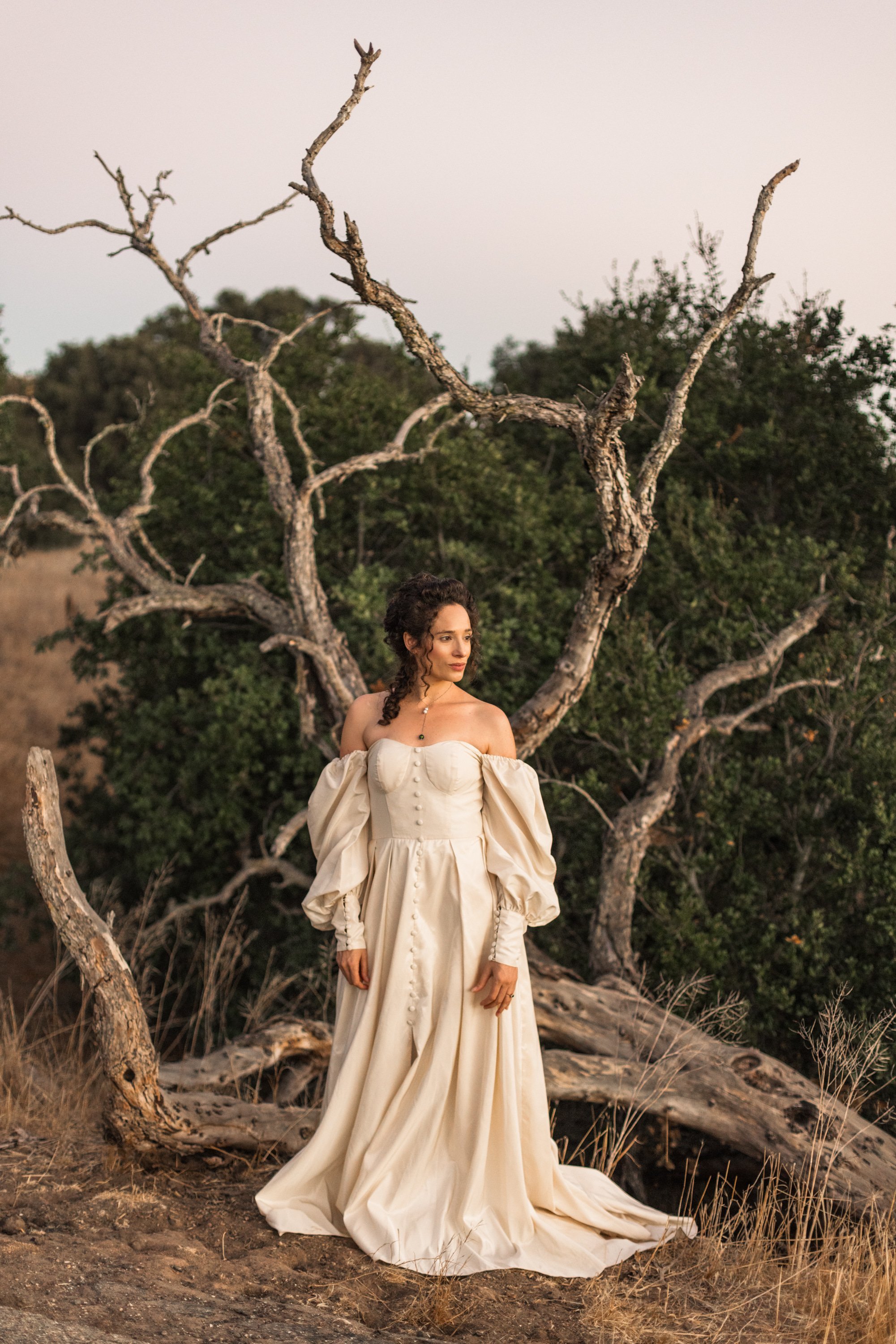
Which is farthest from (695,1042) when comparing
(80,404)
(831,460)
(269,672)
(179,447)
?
(80,404)

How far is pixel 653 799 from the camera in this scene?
21.0 ft

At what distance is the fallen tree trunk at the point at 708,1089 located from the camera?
189 inches

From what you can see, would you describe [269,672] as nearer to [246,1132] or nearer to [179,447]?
[179,447]

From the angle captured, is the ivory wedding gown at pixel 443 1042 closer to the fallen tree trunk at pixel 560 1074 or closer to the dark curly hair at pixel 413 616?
the dark curly hair at pixel 413 616

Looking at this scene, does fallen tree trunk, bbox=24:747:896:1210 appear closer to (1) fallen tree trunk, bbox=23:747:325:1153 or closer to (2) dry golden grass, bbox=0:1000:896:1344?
(1) fallen tree trunk, bbox=23:747:325:1153

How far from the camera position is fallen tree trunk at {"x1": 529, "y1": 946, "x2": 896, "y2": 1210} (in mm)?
4793

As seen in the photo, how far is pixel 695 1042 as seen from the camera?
5.19 metres

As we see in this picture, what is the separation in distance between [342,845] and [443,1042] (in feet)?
2.48

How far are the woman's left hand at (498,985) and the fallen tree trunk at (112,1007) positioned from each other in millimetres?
1361

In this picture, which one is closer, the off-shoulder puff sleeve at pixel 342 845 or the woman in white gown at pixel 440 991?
the woman in white gown at pixel 440 991

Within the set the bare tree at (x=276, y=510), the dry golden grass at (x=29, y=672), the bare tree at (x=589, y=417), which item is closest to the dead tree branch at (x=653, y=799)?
the bare tree at (x=589, y=417)

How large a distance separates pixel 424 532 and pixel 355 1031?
18.3 feet

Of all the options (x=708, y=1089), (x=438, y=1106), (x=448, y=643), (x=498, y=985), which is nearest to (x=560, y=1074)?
(x=708, y=1089)

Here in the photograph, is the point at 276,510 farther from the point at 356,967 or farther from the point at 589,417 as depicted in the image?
the point at 356,967
